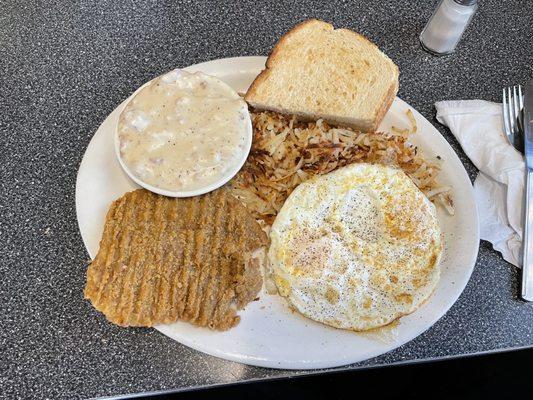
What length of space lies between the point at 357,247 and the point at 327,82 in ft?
2.15

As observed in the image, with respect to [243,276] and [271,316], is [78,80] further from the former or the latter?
[271,316]

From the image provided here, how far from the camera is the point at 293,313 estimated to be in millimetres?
1698

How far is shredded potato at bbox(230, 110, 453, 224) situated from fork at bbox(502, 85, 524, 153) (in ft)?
1.25

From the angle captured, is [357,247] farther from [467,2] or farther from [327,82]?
[467,2]

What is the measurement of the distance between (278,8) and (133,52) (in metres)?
0.70

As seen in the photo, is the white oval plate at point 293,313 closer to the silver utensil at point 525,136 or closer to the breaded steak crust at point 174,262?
the breaded steak crust at point 174,262

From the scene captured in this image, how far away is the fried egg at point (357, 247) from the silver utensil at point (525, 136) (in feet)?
1.22

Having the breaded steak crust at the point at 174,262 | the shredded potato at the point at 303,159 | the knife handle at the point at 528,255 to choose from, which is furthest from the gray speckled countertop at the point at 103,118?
the shredded potato at the point at 303,159

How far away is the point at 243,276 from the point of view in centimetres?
162

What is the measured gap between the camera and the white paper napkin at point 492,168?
1.91 metres

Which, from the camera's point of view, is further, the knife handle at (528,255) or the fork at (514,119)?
the fork at (514,119)

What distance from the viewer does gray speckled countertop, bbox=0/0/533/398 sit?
1638 millimetres

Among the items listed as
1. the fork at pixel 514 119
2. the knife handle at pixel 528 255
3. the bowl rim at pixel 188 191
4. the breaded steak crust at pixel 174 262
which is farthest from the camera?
the fork at pixel 514 119

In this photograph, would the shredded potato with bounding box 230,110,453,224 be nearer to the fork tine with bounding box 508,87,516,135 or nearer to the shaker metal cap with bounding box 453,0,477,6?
the fork tine with bounding box 508,87,516,135
